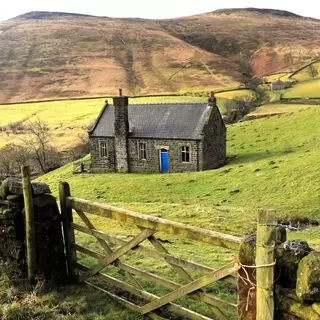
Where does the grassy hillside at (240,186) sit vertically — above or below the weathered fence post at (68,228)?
below

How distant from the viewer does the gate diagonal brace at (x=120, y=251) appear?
25.5 feet

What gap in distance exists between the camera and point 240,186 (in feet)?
102

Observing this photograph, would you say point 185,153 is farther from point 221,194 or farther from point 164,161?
point 221,194

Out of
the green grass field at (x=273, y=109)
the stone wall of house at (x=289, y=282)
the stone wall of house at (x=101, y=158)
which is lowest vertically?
the stone wall of house at (x=101, y=158)

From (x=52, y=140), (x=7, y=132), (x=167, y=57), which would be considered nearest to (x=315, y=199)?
(x=52, y=140)

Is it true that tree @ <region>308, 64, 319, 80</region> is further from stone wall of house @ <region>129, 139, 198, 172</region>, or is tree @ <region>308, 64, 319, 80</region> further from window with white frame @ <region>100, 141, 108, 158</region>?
window with white frame @ <region>100, 141, 108, 158</region>

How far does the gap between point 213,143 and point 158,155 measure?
18.7ft

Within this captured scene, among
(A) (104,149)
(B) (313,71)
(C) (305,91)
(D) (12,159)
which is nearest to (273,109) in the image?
(C) (305,91)

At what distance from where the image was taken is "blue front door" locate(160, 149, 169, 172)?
4497cm

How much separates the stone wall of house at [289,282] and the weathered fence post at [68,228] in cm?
461

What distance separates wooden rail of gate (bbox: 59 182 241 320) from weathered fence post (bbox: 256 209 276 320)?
→ 1.69 feet

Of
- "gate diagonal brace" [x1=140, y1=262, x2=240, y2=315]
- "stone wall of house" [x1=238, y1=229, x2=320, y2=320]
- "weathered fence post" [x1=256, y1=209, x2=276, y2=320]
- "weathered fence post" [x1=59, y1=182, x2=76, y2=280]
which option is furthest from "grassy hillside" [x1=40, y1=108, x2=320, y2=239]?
"weathered fence post" [x1=256, y1=209, x2=276, y2=320]

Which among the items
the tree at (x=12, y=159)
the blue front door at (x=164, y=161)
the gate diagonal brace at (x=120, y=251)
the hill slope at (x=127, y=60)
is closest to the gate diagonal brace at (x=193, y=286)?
the gate diagonal brace at (x=120, y=251)

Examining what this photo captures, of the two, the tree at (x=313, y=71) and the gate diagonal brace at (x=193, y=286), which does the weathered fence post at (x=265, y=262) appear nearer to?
the gate diagonal brace at (x=193, y=286)
